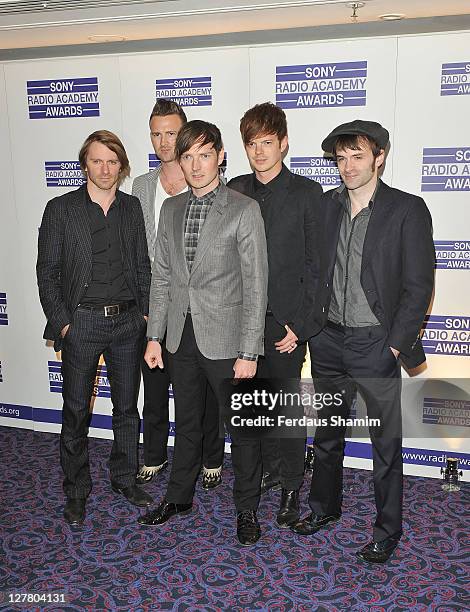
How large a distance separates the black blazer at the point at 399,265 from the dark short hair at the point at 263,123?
1.88ft

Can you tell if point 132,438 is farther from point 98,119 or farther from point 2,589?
point 98,119

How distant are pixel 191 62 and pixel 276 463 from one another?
2467 millimetres

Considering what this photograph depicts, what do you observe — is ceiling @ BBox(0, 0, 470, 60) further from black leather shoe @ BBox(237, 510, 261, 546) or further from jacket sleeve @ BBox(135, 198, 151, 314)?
black leather shoe @ BBox(237, 510, 261, 546)

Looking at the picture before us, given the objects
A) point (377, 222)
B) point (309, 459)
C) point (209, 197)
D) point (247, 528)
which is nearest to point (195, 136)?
point (209, 197)

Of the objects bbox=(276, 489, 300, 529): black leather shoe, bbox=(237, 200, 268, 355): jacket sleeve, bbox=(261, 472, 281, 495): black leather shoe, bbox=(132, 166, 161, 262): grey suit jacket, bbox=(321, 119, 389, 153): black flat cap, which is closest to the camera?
bbox=(321, 119, 389, 153): black flat cap

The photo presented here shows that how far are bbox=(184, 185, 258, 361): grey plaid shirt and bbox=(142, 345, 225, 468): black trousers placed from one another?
90cm

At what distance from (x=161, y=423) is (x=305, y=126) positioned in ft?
6.48

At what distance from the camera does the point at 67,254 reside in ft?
10.7

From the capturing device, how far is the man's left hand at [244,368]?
301cm

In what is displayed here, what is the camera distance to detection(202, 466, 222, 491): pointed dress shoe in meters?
3.83

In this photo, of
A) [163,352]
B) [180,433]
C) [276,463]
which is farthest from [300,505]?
[163,352]

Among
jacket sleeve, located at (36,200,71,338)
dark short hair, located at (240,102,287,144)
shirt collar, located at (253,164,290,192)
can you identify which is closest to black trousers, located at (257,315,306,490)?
shirt collar, located at (253,164,290,192)

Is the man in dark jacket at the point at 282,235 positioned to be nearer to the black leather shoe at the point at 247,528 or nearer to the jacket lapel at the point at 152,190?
the jacket lapel at the point at 152,190

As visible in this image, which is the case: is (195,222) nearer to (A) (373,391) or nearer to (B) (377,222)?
(B) (377,222)
